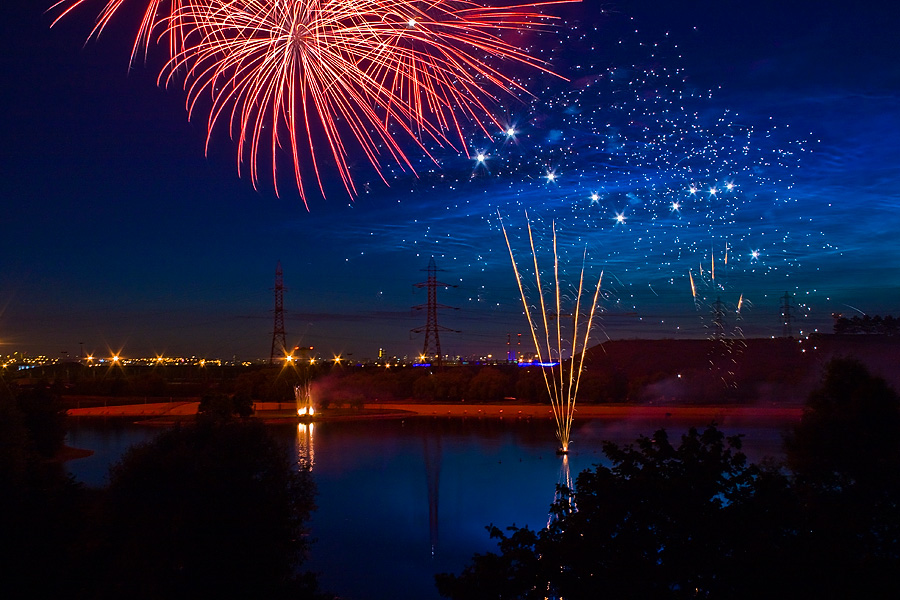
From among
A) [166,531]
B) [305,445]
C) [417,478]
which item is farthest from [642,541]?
[305,445]

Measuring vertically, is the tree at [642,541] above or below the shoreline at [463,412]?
above

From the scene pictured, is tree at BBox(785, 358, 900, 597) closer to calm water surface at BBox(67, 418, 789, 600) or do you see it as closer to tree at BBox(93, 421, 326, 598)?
calm water surface at BBox(67, 418, 789, 600)

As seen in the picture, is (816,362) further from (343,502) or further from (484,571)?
(484,571)

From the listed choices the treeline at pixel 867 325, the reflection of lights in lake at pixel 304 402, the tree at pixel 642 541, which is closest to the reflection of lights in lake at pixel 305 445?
the reflection of lights in lake at pixel 304 402

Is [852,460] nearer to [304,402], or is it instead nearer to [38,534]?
[38,534]

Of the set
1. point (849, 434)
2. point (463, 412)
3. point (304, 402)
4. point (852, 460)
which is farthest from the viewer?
point (463, 412)

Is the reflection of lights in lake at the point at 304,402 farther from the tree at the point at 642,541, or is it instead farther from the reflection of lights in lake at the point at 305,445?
the tree at the point at 642,541
